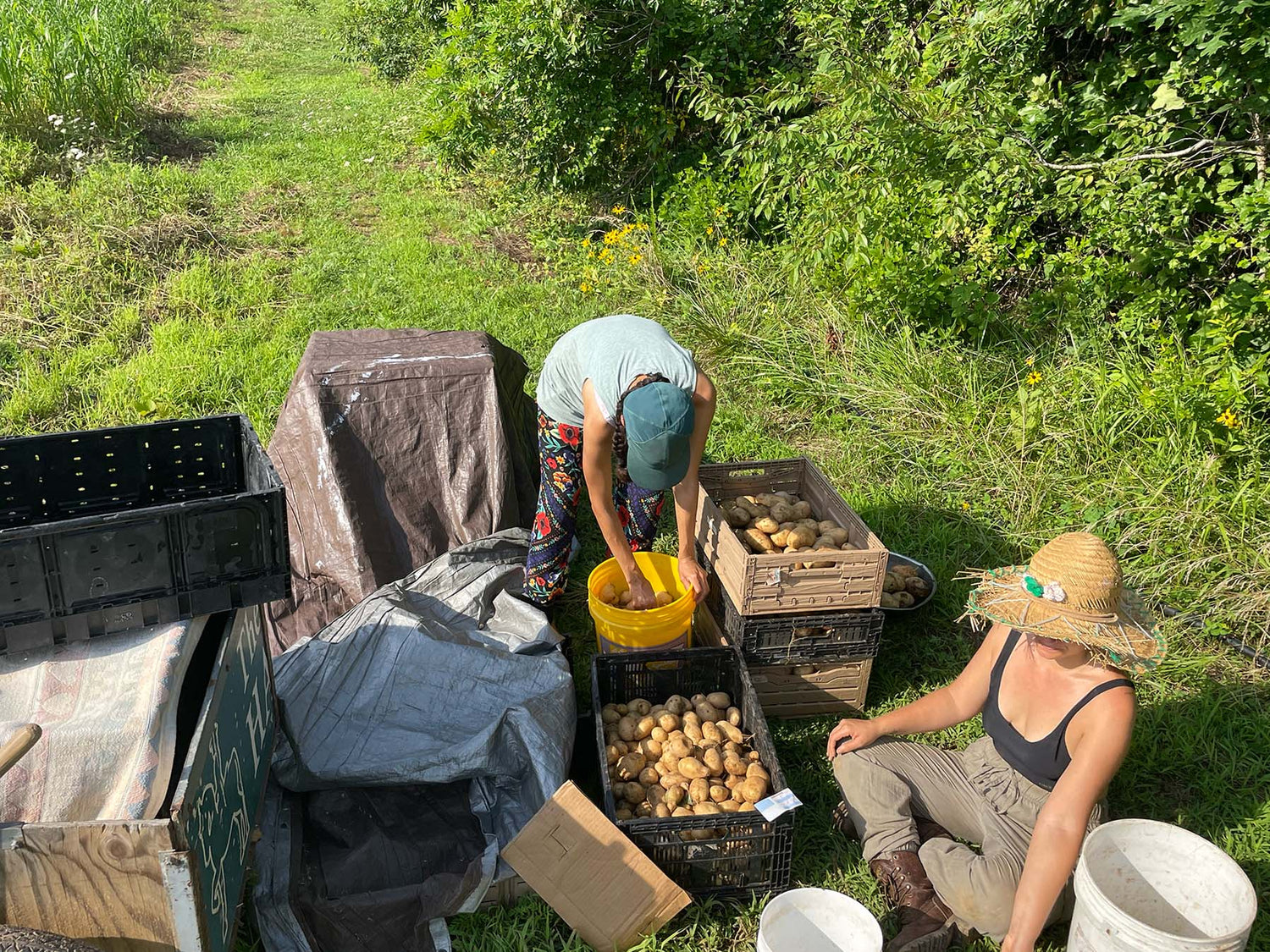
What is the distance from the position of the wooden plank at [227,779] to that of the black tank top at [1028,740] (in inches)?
90.2

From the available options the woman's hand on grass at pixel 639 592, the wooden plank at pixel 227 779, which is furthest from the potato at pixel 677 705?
the wooden plank at pixel 227 779

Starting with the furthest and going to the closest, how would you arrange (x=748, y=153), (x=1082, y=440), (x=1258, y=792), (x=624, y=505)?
(x=748, y=153)
(x=1082, y=440)
(x=624, y=505)
(x=1258, y=792)

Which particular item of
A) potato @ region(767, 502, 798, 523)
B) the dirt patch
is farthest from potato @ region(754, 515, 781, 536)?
the dirt patch

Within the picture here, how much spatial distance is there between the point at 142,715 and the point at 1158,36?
223 inches

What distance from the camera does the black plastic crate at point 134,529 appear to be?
2379 millimetres

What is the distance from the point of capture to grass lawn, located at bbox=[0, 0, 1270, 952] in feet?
12.1

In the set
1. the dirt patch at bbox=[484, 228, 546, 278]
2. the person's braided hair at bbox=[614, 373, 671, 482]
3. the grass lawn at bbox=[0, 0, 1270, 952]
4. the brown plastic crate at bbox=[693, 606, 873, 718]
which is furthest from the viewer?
the dirt patch at bbox=[484, 228, 546, 278]

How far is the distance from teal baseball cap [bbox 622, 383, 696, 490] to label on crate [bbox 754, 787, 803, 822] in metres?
1.09

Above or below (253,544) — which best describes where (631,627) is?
below

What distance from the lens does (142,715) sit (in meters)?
2.33

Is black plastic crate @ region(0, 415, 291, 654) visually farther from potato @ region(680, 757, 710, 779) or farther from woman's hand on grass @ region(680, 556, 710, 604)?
woman's hand on grass @ region(680, 556, 710, 604)

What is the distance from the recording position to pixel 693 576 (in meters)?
3.86

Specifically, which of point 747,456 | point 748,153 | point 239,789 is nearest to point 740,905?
point 239,789

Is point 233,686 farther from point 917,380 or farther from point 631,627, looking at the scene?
point 917,380
